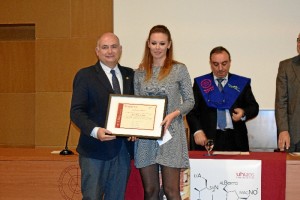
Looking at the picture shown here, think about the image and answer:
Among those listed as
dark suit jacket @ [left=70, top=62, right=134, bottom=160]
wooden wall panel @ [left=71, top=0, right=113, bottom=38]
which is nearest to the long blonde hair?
dark suit jacket @ [left=70, top=62, right=134, bottom=160]

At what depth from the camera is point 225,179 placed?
301cm

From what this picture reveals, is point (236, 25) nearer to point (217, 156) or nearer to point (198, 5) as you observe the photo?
point (198, 5)

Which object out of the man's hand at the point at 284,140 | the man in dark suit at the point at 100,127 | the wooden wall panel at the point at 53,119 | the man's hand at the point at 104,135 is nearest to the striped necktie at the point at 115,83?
the man in dark suit at the point at 100,127

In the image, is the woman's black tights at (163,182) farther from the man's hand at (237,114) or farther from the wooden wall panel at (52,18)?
the wooden wall panel at (52,18)

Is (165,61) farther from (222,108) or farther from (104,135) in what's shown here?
(222,108)

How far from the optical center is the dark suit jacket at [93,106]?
257 centimetres

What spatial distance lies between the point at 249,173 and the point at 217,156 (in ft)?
0.81

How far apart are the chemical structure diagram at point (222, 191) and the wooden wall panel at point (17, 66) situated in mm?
3224

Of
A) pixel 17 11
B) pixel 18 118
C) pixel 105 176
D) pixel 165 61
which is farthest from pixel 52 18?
pixel 105 176

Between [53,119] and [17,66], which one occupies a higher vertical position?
[17,66]

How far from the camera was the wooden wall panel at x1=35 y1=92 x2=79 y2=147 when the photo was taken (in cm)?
520

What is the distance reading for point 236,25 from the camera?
4.90 metres

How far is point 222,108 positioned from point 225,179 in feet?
2.00

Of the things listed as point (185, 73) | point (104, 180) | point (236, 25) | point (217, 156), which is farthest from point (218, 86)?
point (236, 25)
